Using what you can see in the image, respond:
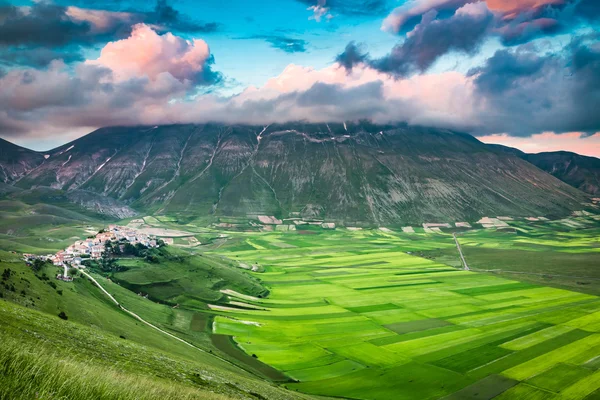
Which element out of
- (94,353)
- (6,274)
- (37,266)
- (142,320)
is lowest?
(142,320)

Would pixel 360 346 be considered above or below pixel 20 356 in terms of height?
below

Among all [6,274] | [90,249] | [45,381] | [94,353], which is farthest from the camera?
[90,249]

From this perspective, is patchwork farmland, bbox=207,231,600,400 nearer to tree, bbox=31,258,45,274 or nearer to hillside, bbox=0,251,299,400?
hillside, bbox=0,251,299,400

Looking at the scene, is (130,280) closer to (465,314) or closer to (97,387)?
(465,314)

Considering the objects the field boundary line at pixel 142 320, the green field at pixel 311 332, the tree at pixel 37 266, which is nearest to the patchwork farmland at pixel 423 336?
the green field at pixel 311 332

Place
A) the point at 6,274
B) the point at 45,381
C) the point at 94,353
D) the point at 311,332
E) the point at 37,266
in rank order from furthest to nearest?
the point at 311,332, the point at 37,266, the point at 6,274, the point at 94,353, the point at 45,381

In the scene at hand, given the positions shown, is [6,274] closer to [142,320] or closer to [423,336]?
[142,320]

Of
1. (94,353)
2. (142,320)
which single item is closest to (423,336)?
(142,320)

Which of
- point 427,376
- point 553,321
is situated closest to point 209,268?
point 427,376

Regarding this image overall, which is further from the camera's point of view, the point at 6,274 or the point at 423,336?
the point at 423,336
